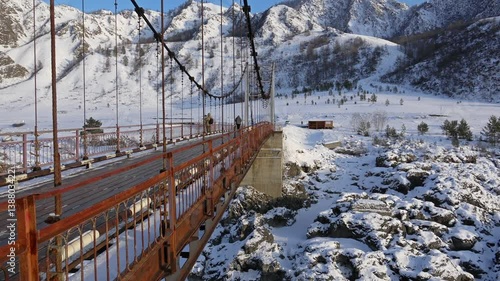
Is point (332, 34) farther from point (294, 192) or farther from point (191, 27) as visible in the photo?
point (294, 192)

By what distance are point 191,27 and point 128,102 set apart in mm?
86345

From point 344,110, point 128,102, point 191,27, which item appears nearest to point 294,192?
point 344,110

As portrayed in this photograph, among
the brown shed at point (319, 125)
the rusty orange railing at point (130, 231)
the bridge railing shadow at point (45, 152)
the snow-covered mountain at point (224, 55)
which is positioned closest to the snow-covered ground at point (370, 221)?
the bridge railing shadow at point (45, 152)

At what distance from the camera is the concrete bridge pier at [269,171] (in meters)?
19.5

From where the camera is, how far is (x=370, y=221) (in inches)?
502

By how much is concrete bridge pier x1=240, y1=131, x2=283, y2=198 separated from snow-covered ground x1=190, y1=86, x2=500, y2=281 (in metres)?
0.68

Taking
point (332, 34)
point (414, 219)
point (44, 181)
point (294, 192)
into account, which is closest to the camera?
point (44, 181)

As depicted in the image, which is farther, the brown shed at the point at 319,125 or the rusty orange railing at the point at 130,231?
the brown shed at the point at 319,125

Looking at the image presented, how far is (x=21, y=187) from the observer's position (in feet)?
20.4

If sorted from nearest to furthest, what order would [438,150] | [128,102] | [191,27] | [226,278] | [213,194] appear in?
1. [213,194]
2. [226,278]
3. [438,150]
4. [128,102]
5. [191,27]

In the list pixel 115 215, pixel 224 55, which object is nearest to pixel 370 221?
pixel 115 215

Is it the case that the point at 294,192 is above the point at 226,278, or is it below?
above

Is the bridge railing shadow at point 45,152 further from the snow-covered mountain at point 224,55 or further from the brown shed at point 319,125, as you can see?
the snow-covered mountain at point 224,55

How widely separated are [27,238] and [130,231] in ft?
Result: 7.78
